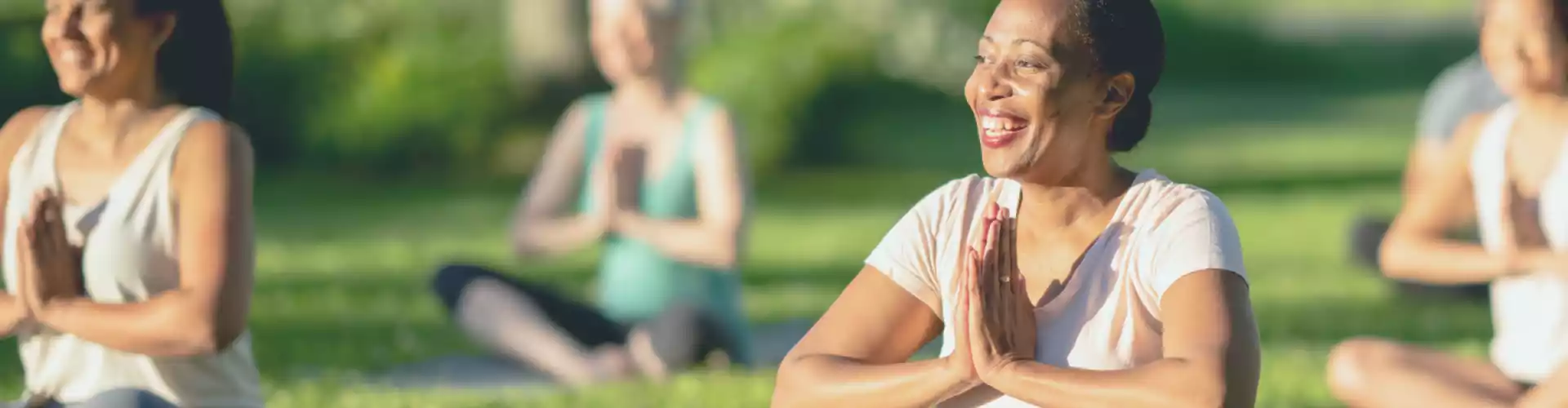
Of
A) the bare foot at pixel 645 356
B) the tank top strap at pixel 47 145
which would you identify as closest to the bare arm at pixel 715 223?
the bare foot at pixel 645 356

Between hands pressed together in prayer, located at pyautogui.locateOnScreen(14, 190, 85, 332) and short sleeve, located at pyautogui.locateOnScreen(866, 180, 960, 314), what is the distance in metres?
1.68

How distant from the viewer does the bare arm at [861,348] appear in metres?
4.13

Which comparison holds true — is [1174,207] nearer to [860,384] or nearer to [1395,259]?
[860,384]

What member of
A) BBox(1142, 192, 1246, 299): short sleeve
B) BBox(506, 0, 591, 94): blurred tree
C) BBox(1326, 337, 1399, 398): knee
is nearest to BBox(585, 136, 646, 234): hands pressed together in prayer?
BBox(1326, 337, 1399, 398): knee

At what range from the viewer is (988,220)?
3.90 metres

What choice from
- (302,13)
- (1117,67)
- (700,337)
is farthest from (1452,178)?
(302,13)

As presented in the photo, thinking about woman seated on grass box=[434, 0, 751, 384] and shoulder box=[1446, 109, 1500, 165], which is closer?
shoulder box=[1446, 109, 1500, 165]

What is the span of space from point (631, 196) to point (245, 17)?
610 inches

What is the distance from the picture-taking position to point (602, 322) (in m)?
8.58

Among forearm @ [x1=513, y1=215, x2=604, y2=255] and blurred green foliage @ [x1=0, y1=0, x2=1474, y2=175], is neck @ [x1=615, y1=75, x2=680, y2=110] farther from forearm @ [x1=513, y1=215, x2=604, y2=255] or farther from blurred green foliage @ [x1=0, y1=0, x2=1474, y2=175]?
blurred green foliage @ [x1=0, y1=0, x2=1474, y2=175]

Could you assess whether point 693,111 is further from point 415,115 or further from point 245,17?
point 245,17

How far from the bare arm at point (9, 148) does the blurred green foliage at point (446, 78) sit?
16.8m

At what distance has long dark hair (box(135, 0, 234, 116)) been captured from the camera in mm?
4871

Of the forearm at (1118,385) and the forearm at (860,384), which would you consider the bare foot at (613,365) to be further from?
the forearm at (1118,385)
